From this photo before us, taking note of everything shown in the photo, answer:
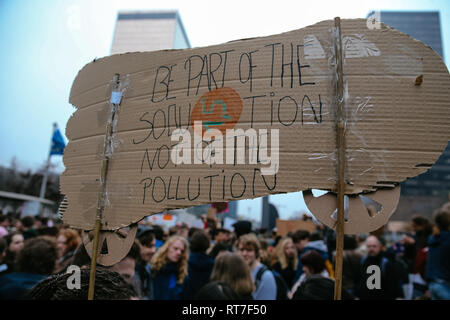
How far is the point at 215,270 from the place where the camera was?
274 centimetres

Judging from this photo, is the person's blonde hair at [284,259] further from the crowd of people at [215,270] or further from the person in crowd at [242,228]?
the person in crowd at [242,228]

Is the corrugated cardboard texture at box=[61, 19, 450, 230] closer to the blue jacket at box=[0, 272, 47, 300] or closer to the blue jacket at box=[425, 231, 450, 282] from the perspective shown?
the blue jacket at box=[0, 272, 47, 300]

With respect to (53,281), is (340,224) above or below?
above

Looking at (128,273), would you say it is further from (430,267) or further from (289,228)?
(289,228)

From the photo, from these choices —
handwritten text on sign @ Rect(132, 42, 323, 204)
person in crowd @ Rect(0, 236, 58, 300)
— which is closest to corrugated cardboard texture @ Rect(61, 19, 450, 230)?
handwritten text on sign @ Rect(132, 42, 323, 204)

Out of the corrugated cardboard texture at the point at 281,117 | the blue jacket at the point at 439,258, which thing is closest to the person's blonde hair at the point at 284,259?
the blue jacket at the point at 439,258

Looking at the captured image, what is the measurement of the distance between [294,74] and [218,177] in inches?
19.2

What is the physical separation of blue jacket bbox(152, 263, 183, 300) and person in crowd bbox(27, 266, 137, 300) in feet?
5.95

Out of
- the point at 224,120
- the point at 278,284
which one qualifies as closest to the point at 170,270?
the point at 278,284

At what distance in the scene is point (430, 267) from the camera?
10.1 ft

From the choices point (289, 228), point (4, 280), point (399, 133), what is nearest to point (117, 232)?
point (399, 133)

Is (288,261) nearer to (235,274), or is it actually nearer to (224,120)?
(235,274)

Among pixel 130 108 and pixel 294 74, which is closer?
pixel 294 74
